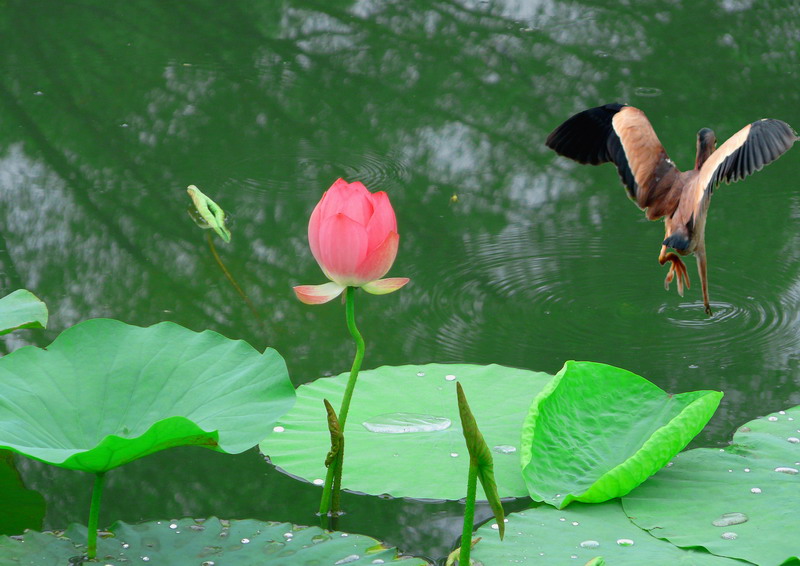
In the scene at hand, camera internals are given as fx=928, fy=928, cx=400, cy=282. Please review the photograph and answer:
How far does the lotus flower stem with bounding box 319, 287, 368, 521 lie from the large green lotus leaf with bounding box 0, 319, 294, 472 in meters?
0.07

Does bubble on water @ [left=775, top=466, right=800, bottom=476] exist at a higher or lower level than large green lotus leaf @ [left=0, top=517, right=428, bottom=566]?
higher

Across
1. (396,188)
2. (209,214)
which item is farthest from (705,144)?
(209,214)

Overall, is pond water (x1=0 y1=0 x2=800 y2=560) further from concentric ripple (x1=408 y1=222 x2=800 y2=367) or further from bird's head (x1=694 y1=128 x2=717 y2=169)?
bird's head (x1=694 y1=128 x2=717 y2=169)

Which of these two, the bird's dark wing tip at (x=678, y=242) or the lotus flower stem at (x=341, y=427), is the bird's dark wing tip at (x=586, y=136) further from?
the lotus flower stem at (x=341, y=427)

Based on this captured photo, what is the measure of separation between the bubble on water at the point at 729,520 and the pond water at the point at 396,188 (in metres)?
0.27

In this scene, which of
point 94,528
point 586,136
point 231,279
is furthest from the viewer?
point 231,279

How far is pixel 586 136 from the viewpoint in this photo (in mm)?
1545

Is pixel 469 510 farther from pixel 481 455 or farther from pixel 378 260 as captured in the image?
pixel 378 260

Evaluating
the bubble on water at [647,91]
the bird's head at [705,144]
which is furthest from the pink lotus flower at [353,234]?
the bubble on water at [647,91]

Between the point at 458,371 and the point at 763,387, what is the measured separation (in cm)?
46

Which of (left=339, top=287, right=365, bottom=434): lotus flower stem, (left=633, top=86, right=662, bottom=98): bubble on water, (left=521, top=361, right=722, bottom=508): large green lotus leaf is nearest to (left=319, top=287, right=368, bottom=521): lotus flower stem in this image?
(left=339, top=287, right=365, bottom=434): lotus flower stem

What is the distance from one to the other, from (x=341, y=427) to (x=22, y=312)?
59cm

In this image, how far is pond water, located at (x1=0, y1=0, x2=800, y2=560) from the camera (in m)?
1.45

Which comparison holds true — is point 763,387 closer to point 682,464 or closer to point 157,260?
point 682,464
